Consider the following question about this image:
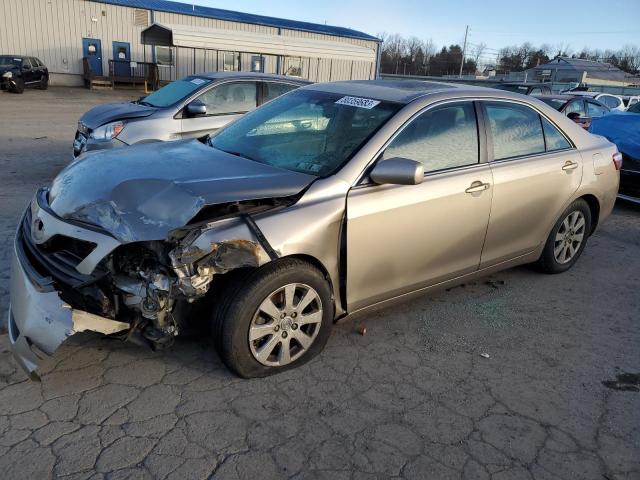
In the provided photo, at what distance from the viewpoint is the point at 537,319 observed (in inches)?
161

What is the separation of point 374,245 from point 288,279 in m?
0.65

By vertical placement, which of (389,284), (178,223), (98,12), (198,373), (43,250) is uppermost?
(98,12)

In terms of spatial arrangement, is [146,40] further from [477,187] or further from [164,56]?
[477,187]

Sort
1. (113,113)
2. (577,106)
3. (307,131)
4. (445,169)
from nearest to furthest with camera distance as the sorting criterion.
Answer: (445,169), (307,131), (113,113), (577,106)

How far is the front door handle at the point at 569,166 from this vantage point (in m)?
4.47

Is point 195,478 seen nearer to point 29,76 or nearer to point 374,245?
point 374,245

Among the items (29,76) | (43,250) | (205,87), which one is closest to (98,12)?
(29,76)

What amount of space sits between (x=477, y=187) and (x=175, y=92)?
535 centimetres

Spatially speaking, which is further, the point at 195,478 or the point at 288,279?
the point at 288,279

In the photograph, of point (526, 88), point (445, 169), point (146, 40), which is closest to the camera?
point (445, 169)

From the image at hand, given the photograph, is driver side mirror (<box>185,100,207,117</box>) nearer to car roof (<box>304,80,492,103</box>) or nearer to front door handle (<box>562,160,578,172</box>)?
car roof (<box>304,80,492,103</box>)

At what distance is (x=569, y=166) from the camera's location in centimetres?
451

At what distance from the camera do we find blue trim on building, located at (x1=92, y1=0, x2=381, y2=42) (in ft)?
99.4

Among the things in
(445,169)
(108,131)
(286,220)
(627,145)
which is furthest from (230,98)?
(627,145)
